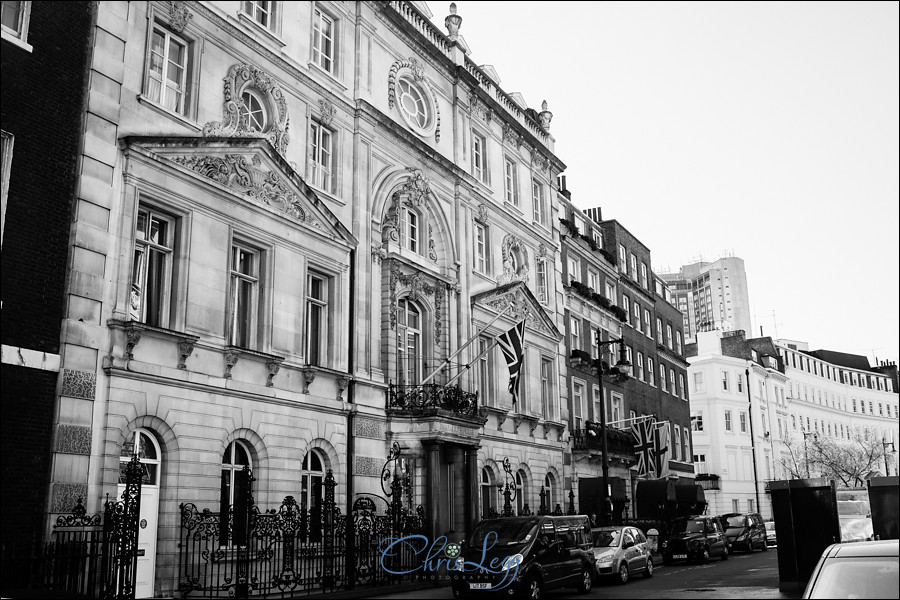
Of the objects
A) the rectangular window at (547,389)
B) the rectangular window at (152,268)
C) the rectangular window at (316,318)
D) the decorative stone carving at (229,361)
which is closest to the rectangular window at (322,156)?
the rectangular window at (316,318)

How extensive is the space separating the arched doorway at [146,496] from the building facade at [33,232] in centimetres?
132

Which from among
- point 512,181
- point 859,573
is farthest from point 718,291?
point 859,573

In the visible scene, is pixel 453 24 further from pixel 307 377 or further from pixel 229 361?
pixel 229 361

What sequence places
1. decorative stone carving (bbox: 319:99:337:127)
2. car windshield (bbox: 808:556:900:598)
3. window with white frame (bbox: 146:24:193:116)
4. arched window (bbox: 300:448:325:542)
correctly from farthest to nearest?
1. decorative stone carving (bbox: 319:99:337:127)
2. arched window (bbox: 300:448:325:542)
3. window with white frame (bbox: 146:24:193:116)
4. car windshield (bbox: 808:556:900:598)

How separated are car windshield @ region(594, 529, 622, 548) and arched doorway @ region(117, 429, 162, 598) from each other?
12786 millimetres

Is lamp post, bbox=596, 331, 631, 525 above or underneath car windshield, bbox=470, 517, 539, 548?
above

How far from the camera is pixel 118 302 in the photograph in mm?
18141

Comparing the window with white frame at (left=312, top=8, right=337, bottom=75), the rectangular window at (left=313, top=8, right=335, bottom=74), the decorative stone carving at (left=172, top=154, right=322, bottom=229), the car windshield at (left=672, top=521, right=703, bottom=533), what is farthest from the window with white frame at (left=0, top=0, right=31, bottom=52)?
the car windshield at (left=672, top=521, right=703, bottom=533)

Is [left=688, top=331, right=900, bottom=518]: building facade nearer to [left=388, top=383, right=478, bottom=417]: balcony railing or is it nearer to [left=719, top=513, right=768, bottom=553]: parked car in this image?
[left=719, top=513, right=768, bottom=553]: parked car

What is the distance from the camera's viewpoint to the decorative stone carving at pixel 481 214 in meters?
34.2

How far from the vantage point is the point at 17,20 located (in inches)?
671

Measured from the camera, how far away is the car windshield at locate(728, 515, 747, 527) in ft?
129

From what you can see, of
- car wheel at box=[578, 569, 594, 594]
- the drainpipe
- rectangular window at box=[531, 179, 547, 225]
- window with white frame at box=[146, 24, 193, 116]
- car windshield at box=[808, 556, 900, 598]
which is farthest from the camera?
the drainpipe

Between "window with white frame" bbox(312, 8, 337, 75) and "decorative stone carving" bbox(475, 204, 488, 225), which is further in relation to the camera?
"decorative stone carving" bbox(475, 204, 488, 225)
